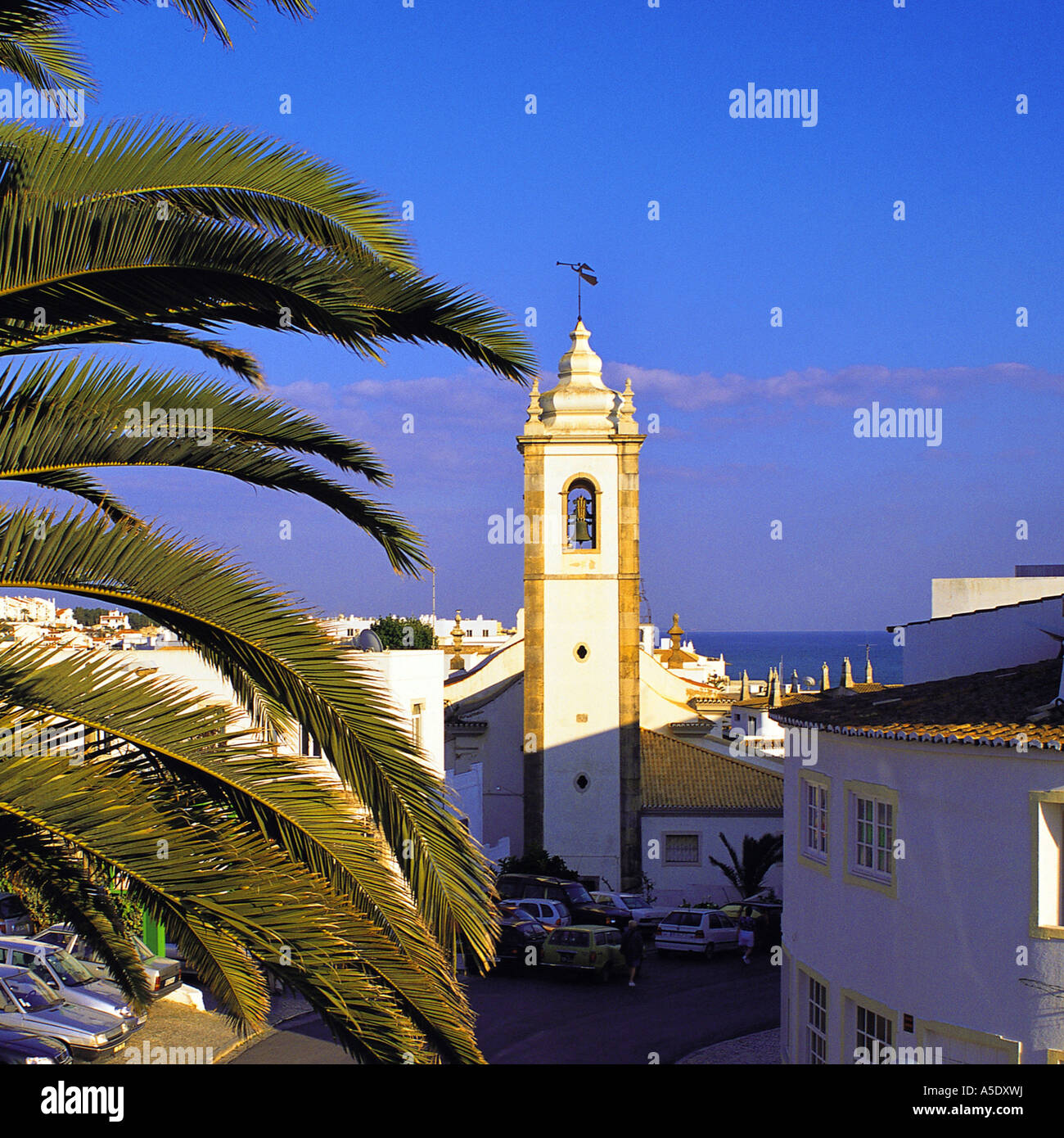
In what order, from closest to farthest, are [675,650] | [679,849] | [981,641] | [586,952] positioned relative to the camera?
[981,641]
[586,952]
[679,849]
[675,650]

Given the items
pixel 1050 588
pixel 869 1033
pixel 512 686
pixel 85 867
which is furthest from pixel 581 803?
pixel 85 867

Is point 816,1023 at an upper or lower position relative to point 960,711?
lower

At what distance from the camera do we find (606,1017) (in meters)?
21.4

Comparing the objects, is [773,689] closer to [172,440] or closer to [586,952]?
[586,952]

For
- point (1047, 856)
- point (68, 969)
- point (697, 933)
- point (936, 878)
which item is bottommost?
point (697, 933)

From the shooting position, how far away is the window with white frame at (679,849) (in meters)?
38.0

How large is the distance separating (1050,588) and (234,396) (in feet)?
62.1

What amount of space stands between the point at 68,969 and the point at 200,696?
1637cm

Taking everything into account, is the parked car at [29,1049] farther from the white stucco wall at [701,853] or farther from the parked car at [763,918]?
the white stucco wall at [701,853]

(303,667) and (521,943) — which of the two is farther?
(521,943)

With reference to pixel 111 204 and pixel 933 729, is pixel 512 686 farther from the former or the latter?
pixel 111 204

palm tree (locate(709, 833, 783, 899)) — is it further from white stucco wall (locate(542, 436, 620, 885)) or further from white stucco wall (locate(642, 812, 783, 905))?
white stucco wall (locate(542, 436, 620, 885))

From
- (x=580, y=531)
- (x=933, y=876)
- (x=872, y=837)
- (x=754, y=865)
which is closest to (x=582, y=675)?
(x=580, y=531)

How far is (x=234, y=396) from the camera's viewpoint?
7000 mm
